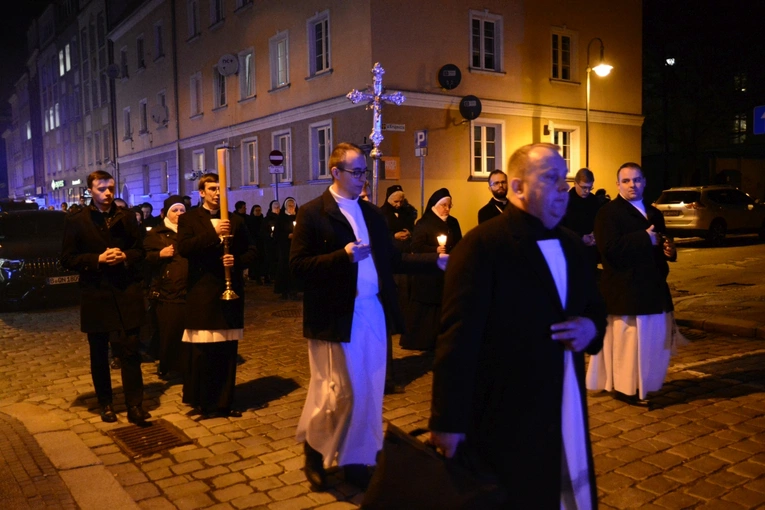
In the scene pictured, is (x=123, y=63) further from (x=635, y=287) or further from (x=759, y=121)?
(x=635, y=287)

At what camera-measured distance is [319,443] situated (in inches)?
170

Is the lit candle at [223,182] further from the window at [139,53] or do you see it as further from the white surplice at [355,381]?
the window at [139,53]

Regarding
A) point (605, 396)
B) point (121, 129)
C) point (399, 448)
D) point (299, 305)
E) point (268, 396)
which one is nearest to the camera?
point (399, 448)

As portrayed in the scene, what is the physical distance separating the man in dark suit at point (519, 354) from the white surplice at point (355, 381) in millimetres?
1632

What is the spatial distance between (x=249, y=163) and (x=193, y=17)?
801 cm

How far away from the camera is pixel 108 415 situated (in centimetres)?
589

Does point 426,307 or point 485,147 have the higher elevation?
point 485,147

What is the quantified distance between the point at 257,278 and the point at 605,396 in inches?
478

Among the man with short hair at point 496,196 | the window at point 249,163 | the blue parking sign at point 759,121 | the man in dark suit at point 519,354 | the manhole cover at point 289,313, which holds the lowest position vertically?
the manhole cover at point 289,313

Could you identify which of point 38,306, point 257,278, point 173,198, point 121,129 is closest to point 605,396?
point 173,198

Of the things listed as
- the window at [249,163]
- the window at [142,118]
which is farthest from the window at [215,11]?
the window at [142,118]

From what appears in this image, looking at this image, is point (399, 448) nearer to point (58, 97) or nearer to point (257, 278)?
point (257, 278)

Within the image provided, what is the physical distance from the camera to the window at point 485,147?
74.4 feet

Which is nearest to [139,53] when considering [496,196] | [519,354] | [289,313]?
[289,313]
